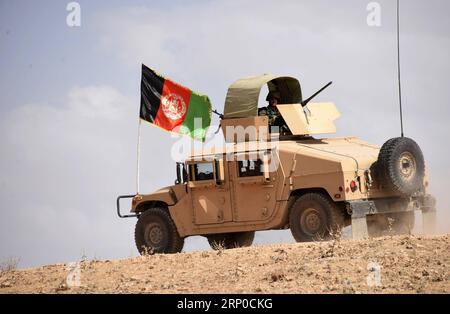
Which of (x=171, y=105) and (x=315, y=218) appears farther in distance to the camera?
(x=171, y=105)

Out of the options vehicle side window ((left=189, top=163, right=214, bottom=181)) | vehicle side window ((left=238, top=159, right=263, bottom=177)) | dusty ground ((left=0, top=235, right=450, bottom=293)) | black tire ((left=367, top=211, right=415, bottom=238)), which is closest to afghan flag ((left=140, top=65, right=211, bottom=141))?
vehicle side window ((left=189, top=163, right=214, bottom=181))

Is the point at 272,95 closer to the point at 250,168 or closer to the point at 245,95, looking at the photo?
the point at 245,95

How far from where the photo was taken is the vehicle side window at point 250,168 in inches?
704

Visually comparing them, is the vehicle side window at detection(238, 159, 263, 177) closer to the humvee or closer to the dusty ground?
the humvee

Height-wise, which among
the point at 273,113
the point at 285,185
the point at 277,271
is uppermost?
the point at 273,113

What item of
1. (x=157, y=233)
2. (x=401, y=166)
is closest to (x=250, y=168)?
(x=401, y=166)

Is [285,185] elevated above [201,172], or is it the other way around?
[201,172]

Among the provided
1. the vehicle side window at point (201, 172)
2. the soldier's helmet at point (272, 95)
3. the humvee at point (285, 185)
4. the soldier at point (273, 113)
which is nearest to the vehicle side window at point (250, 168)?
the humvee at point (285, 185)

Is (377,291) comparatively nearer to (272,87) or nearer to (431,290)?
(431,290)

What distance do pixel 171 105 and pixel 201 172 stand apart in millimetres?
3650

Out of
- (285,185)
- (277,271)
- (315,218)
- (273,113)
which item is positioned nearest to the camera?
(277,271)

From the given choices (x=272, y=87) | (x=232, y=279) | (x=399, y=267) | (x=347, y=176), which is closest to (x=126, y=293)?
(x=232, y=279)

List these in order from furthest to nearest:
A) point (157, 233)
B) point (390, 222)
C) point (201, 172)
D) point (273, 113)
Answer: point (157, 233) < point (273, 113) < point (201, 172) < point (390, 222)

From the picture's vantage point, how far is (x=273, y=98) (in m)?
20.0
